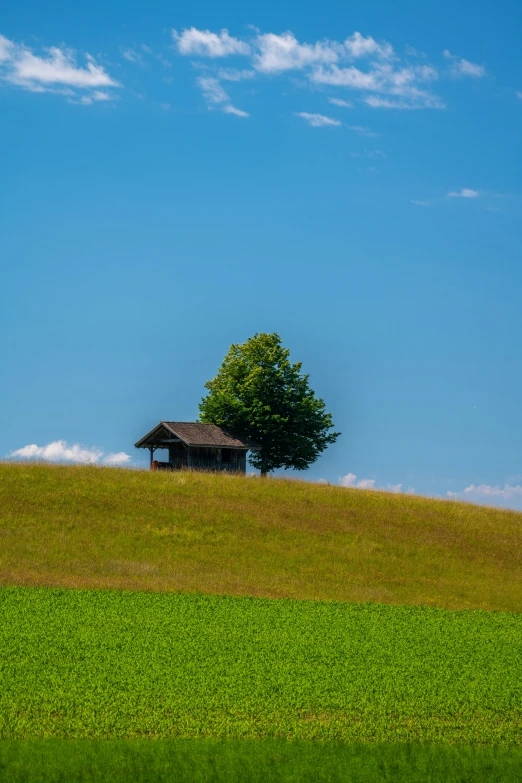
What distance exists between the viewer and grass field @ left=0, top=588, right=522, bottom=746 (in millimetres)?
15891

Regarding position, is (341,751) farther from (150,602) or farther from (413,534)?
(413,534)

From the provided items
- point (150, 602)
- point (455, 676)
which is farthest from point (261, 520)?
point (455, 676)

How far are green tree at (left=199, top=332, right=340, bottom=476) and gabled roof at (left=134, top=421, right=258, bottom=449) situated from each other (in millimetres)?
3302

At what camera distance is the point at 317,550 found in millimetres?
39656

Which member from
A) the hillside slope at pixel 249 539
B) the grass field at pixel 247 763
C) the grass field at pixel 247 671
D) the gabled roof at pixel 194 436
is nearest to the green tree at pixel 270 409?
the gabled roof at pixel 194 436

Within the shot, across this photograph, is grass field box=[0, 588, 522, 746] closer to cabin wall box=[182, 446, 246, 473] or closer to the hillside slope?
the hillside slope

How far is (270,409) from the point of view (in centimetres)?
7025

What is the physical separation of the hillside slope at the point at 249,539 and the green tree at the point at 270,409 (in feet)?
58.9

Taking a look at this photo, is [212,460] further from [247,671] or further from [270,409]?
[247,671]

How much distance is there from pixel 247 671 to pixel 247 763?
5.49 meters

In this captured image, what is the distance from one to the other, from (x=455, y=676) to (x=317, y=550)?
1943 cm

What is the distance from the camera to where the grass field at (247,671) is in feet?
52.1

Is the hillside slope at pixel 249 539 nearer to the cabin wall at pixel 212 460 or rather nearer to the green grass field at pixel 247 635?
the green grass field at pixel 247 635

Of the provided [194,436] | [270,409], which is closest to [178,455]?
[194,436]
